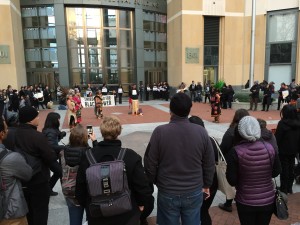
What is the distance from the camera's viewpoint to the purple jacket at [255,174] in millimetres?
2754

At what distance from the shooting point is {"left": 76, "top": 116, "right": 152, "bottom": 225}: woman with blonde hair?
2.40 m

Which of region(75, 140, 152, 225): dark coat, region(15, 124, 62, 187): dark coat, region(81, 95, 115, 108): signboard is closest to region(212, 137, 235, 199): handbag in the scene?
region(75, 140, 152, 225): dark coat

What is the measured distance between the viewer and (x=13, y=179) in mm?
2559

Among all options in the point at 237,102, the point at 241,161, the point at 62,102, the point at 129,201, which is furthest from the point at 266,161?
the point at 62,102

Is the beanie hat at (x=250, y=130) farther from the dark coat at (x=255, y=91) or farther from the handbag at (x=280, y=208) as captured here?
the dark coat at (x=255, y=91)

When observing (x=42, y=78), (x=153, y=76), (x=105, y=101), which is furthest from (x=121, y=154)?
(x=153, y=76)

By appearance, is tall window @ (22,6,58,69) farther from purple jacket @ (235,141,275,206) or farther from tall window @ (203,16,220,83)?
purple jacket @ (235,141,275,206)

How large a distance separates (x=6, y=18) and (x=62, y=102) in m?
7.13

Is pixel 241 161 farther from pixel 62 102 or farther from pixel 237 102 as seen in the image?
pixel 62 102

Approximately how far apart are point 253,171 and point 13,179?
230 cm

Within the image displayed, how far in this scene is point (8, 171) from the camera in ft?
8.18

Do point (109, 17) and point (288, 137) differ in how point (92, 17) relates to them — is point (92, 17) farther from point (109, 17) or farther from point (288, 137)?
point (288, 137)

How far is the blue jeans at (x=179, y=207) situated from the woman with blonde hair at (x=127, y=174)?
25 cm

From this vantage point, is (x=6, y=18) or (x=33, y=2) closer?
(x=6, y=18)
